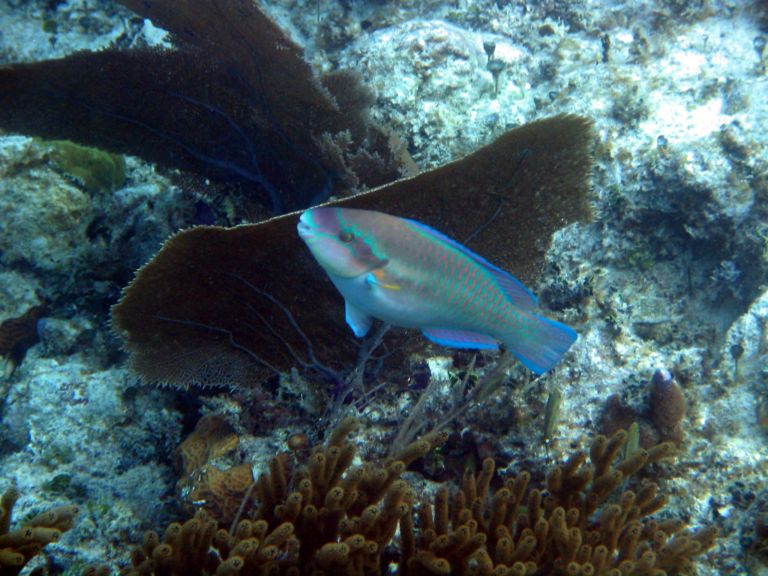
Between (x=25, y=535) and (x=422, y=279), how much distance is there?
205 cm

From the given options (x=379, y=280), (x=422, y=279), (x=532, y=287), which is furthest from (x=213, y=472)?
(x=532, y=287)

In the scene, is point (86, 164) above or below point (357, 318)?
above

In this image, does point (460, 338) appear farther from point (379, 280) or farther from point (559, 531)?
point (559, 531)

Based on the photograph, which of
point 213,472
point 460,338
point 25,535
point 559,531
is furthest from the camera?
point 213,472

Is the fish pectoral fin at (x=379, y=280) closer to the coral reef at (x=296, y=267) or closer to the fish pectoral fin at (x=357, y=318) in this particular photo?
the fish pectoral fin at (x=357, y=318)

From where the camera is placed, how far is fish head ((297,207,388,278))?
2209 millimetres

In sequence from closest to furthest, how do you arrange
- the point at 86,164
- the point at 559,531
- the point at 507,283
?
the point at 559,531 < the point at 507,283 < the point at 86,164

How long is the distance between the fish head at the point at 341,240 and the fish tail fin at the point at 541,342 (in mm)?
771

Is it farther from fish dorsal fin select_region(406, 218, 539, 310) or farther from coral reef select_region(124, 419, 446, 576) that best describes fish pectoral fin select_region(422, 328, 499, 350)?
coral reef select_region(124, 419, 446, 576)

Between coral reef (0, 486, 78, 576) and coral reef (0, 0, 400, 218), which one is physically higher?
Answer: coral reef (0, 0, 400, 218)

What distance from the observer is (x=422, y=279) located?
227cm

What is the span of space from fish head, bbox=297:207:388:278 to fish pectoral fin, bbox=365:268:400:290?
3 cm

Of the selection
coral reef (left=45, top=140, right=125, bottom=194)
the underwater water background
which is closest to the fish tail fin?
the underwater water background

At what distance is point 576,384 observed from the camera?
3699 mm
